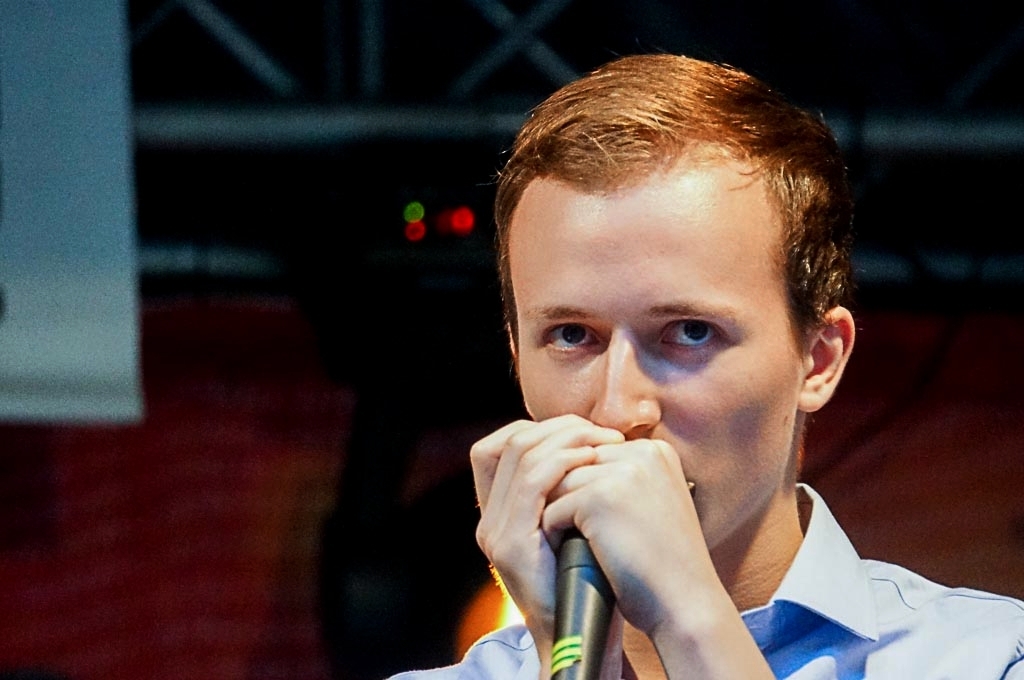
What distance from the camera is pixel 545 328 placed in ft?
4.77

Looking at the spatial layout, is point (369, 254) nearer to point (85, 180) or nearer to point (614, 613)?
point (85, 180)

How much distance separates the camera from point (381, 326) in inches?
99.3

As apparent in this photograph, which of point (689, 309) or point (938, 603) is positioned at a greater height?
point (689, 309)

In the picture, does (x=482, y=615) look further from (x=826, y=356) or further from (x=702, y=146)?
(x=702, y=146)

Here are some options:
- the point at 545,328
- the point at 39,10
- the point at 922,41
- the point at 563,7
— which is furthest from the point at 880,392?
the point at 39,10

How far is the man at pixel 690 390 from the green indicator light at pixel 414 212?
0.75 m

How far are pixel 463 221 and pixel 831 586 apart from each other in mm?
1096

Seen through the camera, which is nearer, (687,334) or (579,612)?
(579,612)

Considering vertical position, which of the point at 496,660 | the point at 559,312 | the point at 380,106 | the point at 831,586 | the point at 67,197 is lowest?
the point at 496,660

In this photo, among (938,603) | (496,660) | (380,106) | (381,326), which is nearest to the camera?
(938,603)

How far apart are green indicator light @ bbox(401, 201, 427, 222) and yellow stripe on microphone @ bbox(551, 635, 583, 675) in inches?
51.8

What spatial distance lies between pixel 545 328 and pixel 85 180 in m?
1.21

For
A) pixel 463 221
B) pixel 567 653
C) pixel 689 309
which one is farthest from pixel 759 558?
pixel 463 221

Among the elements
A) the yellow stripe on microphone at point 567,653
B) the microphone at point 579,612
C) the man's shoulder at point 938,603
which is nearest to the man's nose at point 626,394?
the microphone at point 579,612
